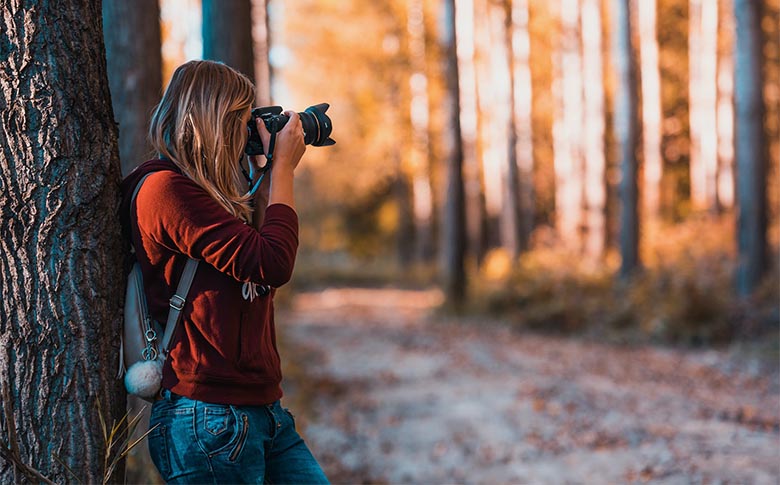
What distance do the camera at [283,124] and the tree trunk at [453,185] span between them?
13.2 metres

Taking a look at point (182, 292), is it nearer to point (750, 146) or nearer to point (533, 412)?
point (533, 412)

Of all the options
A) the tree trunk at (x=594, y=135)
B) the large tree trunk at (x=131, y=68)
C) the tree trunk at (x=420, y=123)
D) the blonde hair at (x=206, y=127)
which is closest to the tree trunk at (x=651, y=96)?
the tree trunk at (x=594, y=135)

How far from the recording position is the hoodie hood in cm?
253

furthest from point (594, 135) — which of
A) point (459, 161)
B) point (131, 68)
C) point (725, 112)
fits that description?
point (131, 68)

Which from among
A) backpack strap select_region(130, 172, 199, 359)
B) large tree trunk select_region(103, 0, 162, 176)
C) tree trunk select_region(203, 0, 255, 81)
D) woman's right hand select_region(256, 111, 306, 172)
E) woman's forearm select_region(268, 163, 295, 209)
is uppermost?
tree trunk select_region(203, 0, 255, 81)

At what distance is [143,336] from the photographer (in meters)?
2.63

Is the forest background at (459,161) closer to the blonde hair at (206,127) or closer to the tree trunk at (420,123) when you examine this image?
the tree trunk at (420,123)

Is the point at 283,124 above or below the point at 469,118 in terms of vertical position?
below

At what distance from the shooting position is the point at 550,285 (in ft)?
48.4

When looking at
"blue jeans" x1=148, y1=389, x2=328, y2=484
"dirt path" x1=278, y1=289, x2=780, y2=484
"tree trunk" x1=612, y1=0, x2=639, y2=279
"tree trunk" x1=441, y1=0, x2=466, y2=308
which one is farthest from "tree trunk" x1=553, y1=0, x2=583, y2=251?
"blue jeans" x1=148, y1=389, x2=328, y2=484

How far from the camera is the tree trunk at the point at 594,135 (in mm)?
17703

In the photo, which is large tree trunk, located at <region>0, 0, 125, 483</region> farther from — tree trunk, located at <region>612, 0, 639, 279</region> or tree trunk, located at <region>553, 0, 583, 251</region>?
tree trunk, located at <region>553, 0, 583, 251</region>

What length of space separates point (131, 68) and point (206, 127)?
3296mm

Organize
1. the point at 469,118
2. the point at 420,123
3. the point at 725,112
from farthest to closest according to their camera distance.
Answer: the point at 420,123 < the point at 725,112 < the point at 469,118
